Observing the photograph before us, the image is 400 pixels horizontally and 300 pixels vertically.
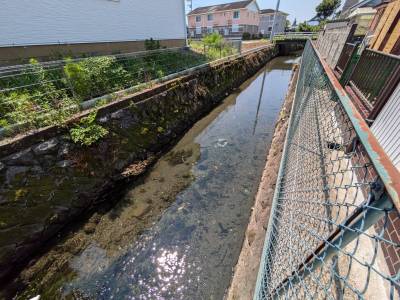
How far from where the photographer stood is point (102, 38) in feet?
25.3

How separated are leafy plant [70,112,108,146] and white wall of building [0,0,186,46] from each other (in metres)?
4.39

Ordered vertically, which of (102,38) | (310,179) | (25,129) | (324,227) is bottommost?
(324,227)

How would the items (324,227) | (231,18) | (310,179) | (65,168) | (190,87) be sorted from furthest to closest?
1. (231,18)
2. (190,87)
3. (65,168)
4. (310,179)
5. (324,227)

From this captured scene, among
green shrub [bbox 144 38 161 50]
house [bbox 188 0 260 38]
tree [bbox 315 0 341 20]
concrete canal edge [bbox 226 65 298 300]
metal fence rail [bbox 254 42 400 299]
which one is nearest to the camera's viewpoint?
metal fence rail [bbox 254 42 400 299]

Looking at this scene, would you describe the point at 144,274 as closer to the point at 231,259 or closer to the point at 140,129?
the point at 231,259

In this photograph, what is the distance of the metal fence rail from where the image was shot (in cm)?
78

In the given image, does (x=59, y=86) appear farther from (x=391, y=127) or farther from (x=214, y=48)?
(x=214, y=48)

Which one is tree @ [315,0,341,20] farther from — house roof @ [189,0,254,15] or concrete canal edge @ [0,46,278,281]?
concrete canal edge @ [0,46,278,281]

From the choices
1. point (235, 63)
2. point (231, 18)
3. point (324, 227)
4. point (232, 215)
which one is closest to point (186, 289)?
point (232, 215)

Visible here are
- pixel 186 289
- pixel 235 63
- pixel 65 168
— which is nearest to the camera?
pixel 186 289

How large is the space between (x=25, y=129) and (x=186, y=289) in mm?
3785

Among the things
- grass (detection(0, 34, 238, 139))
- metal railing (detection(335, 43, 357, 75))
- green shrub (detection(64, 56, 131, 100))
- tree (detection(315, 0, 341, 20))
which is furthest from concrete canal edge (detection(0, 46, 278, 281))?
tree (detection(315, 0, 341, 20))

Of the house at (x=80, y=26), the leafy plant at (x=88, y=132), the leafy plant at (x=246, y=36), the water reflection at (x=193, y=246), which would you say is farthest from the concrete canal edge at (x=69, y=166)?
the leafy plant at (x=246, y=36)

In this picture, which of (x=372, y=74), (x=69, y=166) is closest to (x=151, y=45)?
(x=69, y=166)
